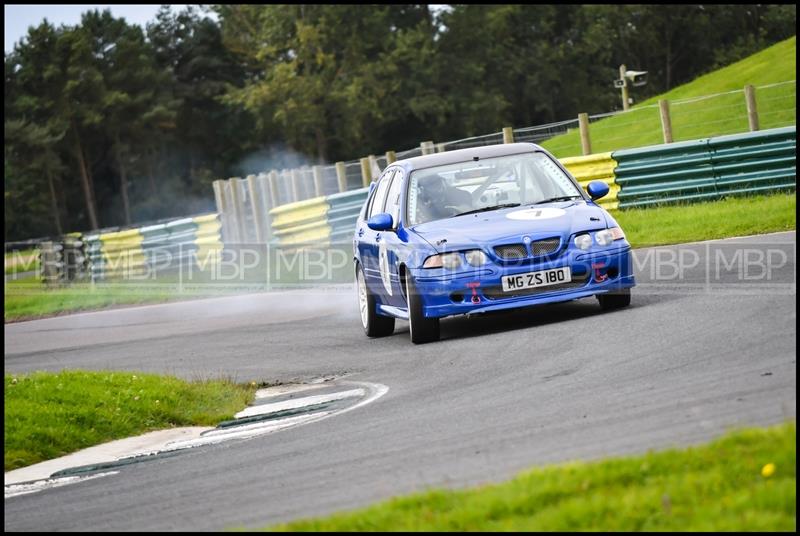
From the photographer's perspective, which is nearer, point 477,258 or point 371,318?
point 477,258

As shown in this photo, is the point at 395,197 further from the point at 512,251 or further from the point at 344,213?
the point at 344,213

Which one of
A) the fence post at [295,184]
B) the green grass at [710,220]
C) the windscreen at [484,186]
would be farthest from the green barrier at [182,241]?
the windscreen at [484,186]

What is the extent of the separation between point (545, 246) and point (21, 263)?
50146mm

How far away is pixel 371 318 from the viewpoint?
12.6 meters

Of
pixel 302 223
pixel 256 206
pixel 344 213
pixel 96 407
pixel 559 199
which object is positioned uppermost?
pixel 256 206

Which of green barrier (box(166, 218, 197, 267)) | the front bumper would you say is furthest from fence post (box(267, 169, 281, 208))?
the front bumper

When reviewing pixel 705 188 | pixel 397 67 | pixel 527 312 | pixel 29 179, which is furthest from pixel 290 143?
pixel 527 312

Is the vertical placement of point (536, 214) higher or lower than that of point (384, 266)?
higher

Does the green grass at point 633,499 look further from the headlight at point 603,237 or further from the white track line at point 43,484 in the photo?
the headlight at point 603,237

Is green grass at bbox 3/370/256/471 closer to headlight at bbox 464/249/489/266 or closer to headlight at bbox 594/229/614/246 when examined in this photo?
headlight at bbox 464/249/489/266

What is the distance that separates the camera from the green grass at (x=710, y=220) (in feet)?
54.4

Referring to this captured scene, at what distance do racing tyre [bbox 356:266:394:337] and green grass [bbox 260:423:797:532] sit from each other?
707 cm

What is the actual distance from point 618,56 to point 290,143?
22494mm

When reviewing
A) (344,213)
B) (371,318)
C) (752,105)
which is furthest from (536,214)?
(344,213)
